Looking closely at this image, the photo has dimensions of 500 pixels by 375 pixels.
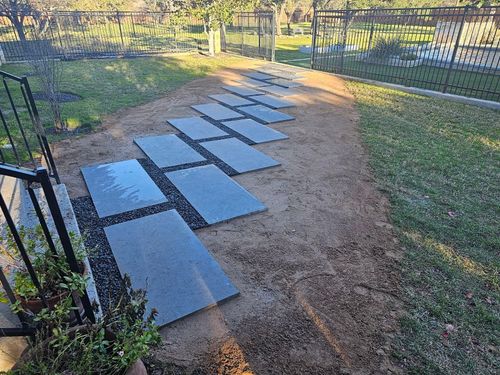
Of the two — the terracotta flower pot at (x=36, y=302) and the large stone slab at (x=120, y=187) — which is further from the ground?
the terracotta flower pot at (x=36, y=302)

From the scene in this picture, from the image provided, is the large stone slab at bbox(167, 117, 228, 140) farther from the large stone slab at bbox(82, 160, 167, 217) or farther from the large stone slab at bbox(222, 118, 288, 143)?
the large stone slab at bbox(82, 160, 167, 217)

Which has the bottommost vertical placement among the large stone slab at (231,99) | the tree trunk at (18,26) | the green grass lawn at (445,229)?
the green grass lawn at (445,229)

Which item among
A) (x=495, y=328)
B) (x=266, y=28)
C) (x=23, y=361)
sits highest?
(x=266, y=28)

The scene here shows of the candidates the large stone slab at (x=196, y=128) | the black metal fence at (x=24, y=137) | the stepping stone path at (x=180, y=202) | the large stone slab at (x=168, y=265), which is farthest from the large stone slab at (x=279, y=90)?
the large stone slab at (x=168, y=265)

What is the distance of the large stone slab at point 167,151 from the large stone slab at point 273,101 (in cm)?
283

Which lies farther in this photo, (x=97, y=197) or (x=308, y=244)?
(x=97, y=197)

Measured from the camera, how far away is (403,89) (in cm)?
881

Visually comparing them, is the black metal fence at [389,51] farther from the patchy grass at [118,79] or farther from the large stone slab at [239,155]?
the large stone slab at [239,155]

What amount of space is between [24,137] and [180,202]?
163cm

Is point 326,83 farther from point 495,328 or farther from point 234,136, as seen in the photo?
point 495,328

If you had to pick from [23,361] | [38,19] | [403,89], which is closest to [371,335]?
[23,361]

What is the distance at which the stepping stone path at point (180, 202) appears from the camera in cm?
245

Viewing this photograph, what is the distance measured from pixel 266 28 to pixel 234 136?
351 inches

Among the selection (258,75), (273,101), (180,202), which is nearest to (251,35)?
(258,75)
